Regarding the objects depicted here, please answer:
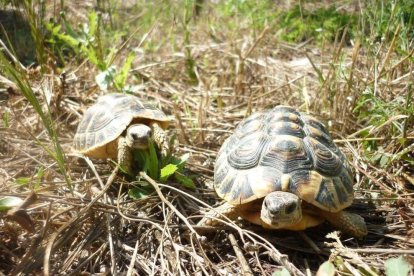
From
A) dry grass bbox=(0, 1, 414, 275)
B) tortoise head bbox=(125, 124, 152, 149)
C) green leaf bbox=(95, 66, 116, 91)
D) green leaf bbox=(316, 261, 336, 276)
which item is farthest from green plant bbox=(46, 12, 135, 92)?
green leaf bbox=(316, 261, 336, 276)

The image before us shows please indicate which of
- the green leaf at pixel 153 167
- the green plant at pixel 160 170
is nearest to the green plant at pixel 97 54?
the green plant at pixel 160 170

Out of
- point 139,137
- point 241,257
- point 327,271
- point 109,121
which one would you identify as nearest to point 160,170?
point 139,137

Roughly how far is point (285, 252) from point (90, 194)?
1087 millimetres

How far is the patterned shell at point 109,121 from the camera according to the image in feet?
9.10

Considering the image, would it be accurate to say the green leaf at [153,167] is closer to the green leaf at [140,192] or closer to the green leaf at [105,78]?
the green leaf at [140,192]

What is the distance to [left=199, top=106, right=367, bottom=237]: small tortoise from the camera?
199 centimetres

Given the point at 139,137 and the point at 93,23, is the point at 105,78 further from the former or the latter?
the point at 139,137

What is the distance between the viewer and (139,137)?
8.64 feet

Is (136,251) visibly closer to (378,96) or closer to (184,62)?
(378,96)

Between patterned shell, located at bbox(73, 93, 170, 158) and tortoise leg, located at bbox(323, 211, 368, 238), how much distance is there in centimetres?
138

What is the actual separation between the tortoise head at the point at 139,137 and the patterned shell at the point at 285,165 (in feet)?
1.74

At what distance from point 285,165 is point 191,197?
0.56 metres

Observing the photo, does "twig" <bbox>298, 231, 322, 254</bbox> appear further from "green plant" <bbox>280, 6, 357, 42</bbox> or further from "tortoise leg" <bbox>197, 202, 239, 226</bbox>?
"green plant" <bbox>280, 6, 357, 42</bbox>

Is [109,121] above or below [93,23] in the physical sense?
below
